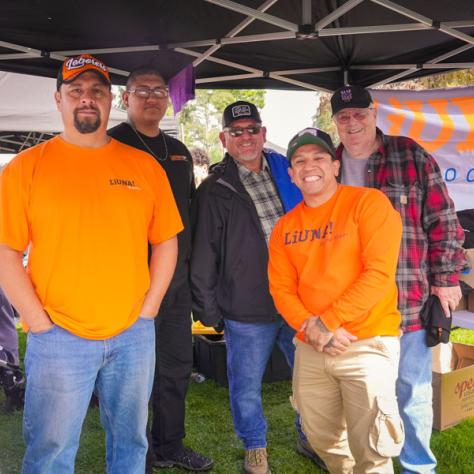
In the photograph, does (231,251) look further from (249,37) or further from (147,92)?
(249,37)

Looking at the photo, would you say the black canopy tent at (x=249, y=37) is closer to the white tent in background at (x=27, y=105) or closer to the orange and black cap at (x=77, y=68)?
the orange and black cap at (x=77, y=68)

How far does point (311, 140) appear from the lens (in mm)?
2574

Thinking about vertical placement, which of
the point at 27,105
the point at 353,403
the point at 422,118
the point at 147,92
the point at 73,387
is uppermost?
the point at 27,105

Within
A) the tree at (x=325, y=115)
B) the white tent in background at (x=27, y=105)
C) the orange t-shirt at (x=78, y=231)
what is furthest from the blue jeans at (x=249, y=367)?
the tree at (x=325, y=115)

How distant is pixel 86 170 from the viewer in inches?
88.2

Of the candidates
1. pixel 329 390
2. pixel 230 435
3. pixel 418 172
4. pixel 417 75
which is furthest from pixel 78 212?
pixel 417 75

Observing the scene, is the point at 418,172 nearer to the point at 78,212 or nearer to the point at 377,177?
the point at 377,177

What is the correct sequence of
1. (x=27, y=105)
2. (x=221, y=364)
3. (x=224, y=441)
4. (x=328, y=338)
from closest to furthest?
1. (x=328, y=338)
2. (x=224, y=441)
3. (x=221, y=364)
4. (x=27, y=105)

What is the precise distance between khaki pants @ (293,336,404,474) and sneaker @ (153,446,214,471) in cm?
94

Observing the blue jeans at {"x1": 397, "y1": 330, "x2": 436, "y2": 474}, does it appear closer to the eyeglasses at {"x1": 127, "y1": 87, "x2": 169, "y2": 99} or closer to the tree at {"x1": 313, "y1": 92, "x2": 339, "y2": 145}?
the eyeglasses at {"x1": 127, "y1": 87, "x2": 169, "y2": 99}

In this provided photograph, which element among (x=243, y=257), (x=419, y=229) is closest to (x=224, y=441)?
(x=243, y=257)

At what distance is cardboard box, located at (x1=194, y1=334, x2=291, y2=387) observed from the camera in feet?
16.1

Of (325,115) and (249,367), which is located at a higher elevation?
(325,115)

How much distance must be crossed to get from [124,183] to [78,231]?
0.30 meters
